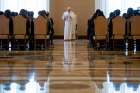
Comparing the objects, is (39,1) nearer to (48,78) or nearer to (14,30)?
(14,30)

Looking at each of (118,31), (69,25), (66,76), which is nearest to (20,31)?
(118,31)

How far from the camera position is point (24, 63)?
9.84 m

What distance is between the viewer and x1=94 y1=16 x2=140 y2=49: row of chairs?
13539 millimetres

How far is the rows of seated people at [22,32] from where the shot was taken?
46.0ft

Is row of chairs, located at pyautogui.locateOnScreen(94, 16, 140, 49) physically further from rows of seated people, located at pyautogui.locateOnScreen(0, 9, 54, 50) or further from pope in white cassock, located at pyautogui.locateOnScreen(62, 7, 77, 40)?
pope in white cassock, located at pyautogui.locateOnScreen(62, 7, 77, 40)

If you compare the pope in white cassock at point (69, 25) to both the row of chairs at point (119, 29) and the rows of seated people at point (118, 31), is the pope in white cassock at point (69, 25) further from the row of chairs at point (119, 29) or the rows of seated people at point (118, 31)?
the row of chairs at point (119, 29)

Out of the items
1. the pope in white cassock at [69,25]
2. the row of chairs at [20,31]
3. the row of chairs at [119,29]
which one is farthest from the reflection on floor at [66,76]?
the pope in white cassock at [69,25]

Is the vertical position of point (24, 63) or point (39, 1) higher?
point (39, 1)

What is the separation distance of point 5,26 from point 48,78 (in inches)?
→ 279

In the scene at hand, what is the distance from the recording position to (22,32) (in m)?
14.1

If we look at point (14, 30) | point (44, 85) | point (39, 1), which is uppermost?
point (39, 1)

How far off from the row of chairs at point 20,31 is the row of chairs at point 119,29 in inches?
69.1

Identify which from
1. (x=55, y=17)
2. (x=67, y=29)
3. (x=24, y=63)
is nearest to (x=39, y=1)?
(x=55, y=17)

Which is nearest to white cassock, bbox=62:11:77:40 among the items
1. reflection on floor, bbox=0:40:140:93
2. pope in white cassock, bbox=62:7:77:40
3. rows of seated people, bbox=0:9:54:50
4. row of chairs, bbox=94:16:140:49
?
pope in white cassock, bbox=62:7:77:40
